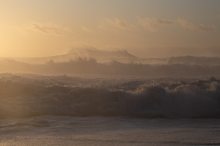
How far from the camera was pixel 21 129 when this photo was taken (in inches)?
539

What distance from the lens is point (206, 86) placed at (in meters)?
22.4

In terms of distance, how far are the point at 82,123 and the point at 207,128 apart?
3635 mm

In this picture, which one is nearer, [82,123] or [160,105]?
[82,123]

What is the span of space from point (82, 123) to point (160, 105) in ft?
15.3

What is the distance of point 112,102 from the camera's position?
19.2 m

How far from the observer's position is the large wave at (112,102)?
17484 mm

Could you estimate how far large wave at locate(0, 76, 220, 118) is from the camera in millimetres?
17484

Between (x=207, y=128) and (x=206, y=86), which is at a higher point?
(x=206, y=86)

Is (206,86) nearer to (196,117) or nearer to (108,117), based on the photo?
(196,117)

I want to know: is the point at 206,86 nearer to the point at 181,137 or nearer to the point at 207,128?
the point at 207,128

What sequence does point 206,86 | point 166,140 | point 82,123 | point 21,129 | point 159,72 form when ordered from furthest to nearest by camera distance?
point 159,72 → point 206,86 → point 82,123 → point 21,129 → point 166,140

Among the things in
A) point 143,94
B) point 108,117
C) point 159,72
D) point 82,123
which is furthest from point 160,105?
point 159,72

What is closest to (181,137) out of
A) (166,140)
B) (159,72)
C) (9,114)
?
(166,140)

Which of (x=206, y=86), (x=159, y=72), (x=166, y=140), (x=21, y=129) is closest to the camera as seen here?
(x=166, y=140)
